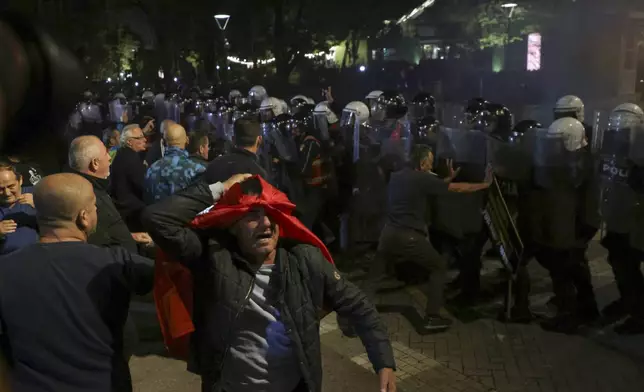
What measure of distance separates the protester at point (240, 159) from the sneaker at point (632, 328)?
→ 3683 mm

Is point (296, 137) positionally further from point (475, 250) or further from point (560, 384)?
point (560, 384)

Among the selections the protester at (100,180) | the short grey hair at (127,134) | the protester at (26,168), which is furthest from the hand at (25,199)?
the short grey hair at (127,134)

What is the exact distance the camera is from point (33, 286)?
2.54m

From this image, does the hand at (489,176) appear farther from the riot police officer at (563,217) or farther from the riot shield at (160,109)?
the riot shield at (160,109)

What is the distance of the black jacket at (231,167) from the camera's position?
4984mm

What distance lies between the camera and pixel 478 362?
5711 millimetres

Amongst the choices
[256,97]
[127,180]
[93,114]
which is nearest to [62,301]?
[127,180]

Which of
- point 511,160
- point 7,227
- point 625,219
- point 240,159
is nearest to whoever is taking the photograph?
point 7,227

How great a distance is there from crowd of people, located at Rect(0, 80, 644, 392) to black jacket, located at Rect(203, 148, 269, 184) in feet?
0.06

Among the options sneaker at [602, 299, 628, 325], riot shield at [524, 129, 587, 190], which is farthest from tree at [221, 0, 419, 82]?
sneaker at [602, 299, 628, 325]

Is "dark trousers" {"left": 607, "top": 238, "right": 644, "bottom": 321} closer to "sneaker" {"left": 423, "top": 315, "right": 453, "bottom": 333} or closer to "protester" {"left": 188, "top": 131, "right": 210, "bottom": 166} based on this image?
"sneaker" {"left": 423, "top": 315, "right": 453, "bottom": 333}

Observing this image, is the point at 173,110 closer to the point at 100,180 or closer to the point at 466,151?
the point at 466,151

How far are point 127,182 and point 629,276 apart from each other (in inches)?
191

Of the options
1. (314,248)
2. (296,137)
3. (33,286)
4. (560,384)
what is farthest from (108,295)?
(296,137)
